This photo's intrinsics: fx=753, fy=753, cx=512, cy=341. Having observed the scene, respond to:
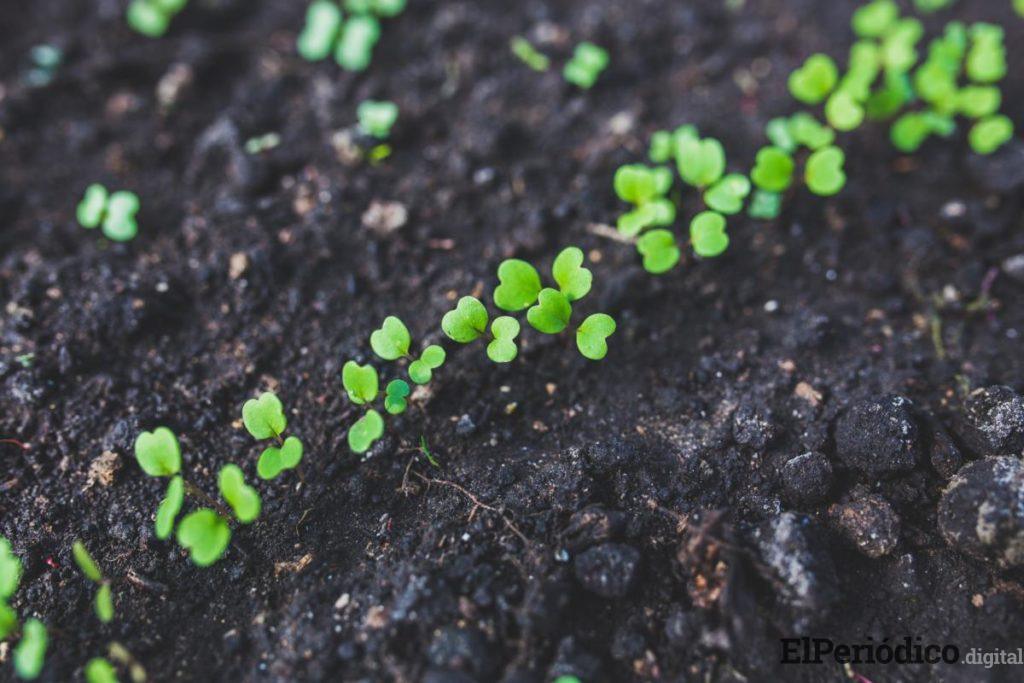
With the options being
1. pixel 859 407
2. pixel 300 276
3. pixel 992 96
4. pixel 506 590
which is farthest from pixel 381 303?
pixel 992 96

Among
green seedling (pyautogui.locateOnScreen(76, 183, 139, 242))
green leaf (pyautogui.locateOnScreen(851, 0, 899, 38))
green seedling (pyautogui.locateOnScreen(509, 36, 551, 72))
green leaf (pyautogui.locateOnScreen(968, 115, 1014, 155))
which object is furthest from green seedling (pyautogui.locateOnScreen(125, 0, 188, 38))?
green leaf (pyautogui.locateOnScreen(968, 115, 1014, 155))

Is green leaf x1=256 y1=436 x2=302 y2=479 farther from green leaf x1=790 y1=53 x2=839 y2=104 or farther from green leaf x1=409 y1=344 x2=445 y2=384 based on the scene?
green leaf x1=790 y1=53 x2=839 y2=104

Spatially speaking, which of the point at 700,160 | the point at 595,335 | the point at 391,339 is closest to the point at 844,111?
the point at 700,160

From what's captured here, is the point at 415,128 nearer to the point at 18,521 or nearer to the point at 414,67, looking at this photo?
the point at 414,67

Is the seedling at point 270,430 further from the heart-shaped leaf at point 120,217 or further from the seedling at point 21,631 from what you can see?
the heart-shaped leaf at point 120,217

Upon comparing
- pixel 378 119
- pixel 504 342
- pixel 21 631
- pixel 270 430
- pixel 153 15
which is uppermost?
pixel 153 15

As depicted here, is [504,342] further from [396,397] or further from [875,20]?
[875,20]
